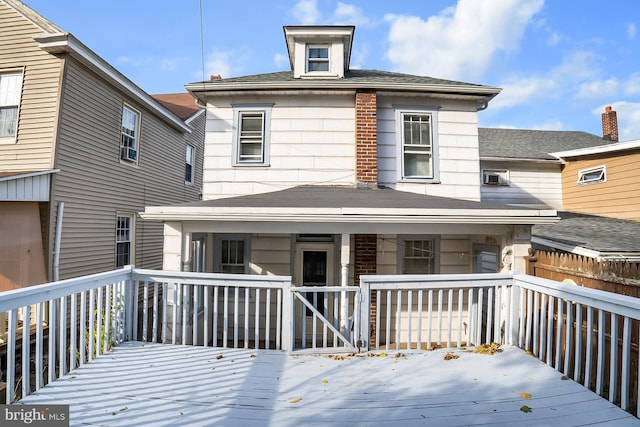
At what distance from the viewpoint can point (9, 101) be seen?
25.0 ft

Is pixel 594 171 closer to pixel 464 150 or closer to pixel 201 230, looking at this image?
pixel 464 150

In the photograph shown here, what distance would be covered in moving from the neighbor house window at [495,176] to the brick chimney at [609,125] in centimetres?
776

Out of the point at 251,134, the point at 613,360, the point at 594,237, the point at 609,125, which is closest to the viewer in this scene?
the point at 613,360

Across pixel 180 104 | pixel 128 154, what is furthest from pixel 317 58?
pixel 180 104

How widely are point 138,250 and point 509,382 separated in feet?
34.8

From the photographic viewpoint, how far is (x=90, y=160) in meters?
8.41

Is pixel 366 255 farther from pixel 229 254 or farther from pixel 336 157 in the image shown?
pixel 229 254

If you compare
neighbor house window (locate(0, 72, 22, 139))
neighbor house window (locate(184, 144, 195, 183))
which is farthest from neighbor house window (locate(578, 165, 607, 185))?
neighbor house window (locate(0, 72, 22, 139))

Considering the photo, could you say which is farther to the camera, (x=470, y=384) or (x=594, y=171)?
(x=594, y=171)

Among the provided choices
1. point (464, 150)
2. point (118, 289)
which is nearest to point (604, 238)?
point (464, 150)

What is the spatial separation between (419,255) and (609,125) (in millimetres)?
14773

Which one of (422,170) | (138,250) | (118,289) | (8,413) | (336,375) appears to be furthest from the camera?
(138,250)

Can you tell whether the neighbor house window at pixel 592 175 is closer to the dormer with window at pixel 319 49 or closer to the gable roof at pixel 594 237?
the gable roof at pixel 594 237

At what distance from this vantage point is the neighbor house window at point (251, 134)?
7.38 meters
